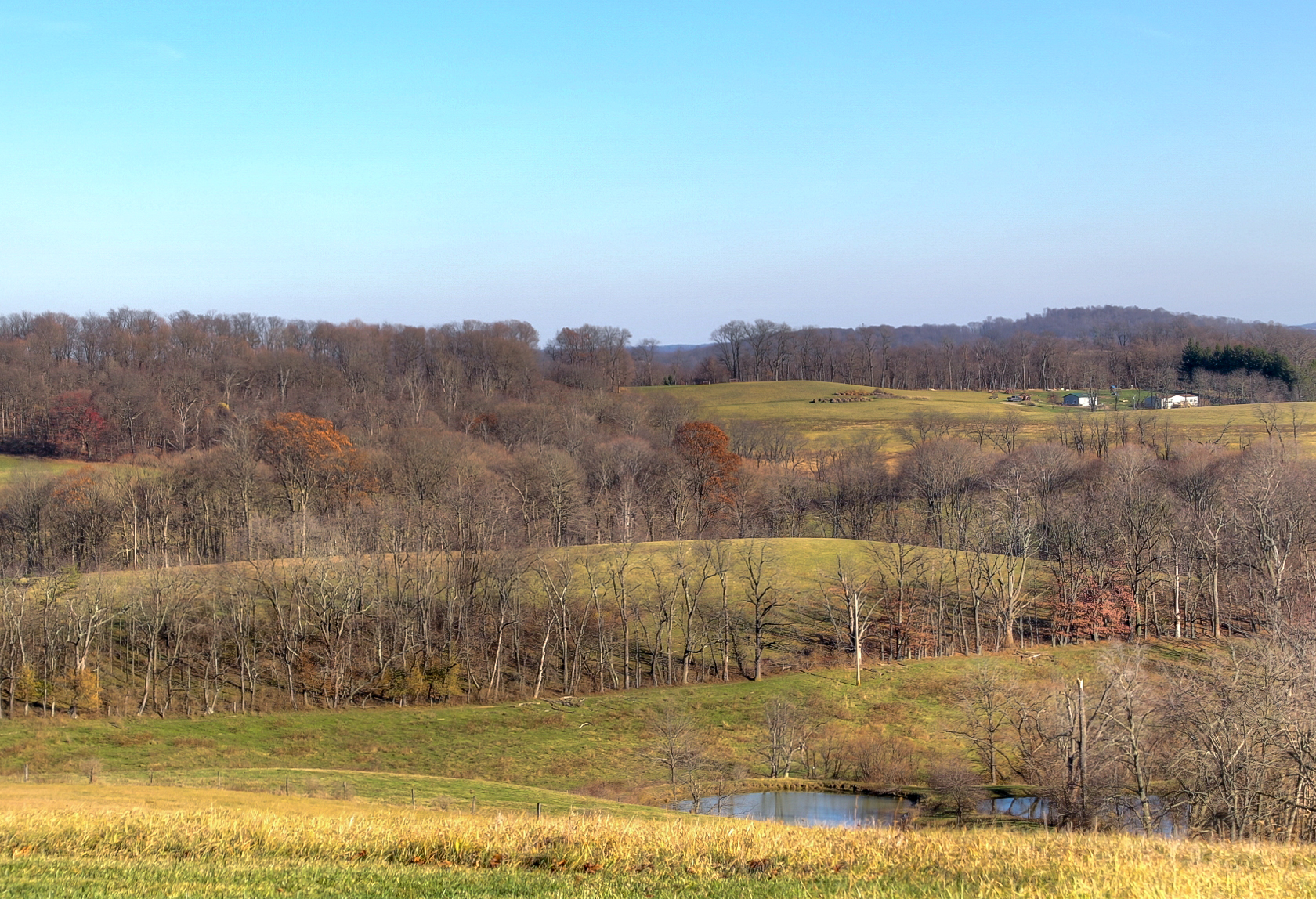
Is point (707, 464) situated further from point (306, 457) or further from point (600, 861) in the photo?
point (600, 861)

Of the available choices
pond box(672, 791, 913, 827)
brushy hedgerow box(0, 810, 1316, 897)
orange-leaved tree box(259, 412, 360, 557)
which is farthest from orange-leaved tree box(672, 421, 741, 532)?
brushy hedgerow box(0, 810, 1316, 897)

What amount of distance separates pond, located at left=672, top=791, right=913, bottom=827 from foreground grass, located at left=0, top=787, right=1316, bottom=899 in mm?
26470

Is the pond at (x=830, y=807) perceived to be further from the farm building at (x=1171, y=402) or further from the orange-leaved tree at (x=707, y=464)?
the farm building at (x=1171, y=402)

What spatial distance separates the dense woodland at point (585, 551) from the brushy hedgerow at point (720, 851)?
1669 cm

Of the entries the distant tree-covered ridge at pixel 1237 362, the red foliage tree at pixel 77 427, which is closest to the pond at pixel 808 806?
the red foliage tree at pixel 77 427

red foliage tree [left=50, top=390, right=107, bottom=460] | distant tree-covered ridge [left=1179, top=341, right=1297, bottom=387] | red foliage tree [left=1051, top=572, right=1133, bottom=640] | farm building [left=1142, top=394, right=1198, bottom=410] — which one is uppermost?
distant tree-covered ridge [left=1179, top=341, right=1297, bottom=387]

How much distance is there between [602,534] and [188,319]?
108 meters

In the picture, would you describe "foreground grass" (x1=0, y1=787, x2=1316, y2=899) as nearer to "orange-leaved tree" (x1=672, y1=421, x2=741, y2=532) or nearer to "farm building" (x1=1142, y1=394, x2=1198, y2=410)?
"orange-leaved tree" (x1=672, y1=421, x2=741, y2=532)

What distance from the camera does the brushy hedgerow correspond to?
1133 cm

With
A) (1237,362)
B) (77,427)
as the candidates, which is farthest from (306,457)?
(1237,362)

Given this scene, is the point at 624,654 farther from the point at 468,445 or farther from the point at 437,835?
the point at 437,835

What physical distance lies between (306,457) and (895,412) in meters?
84.9

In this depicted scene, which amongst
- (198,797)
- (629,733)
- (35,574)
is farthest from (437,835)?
(35,574)

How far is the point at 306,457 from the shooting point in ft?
300
